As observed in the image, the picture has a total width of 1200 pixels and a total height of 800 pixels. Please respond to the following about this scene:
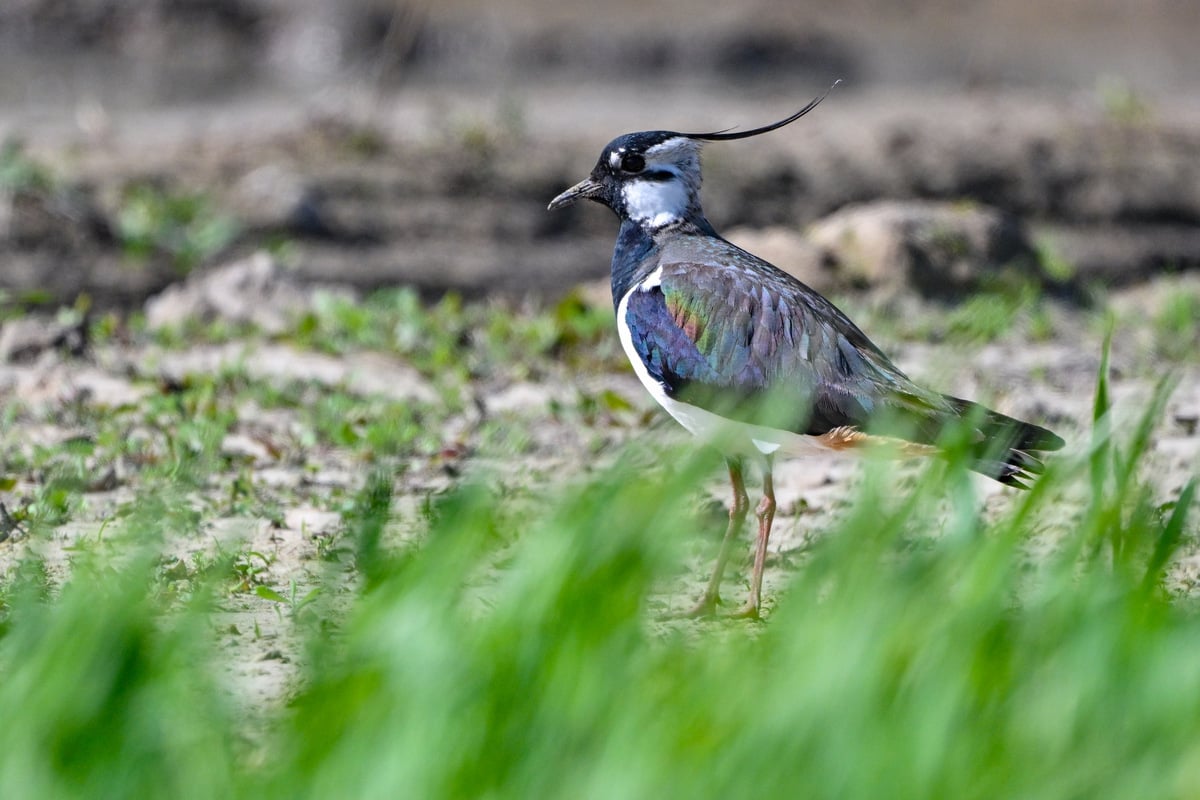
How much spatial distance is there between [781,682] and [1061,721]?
0.44 meters

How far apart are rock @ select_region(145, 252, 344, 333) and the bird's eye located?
→ 2.38m

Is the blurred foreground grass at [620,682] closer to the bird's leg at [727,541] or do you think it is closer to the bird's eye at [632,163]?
the bird's leg at [727,541]

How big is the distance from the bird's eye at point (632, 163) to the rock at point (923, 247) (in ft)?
9.47

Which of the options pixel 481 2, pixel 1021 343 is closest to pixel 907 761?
pixel 1021 343

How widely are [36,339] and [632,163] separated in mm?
2762

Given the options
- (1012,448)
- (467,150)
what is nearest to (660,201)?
(1012,448)

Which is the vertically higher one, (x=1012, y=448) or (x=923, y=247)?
(x=1012, y=448)

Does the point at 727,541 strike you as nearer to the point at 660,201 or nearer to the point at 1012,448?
the point at 1012,448

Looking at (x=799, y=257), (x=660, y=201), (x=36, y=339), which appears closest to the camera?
(x=660, y=201)

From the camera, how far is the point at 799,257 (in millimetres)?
7938

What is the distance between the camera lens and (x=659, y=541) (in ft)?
10.2

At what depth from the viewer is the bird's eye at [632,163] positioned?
17.4ft

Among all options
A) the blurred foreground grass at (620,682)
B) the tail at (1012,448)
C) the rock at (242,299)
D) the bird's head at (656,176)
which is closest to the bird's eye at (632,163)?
the bird's head at (656,176)

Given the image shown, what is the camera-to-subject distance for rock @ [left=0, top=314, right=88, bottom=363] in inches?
268
